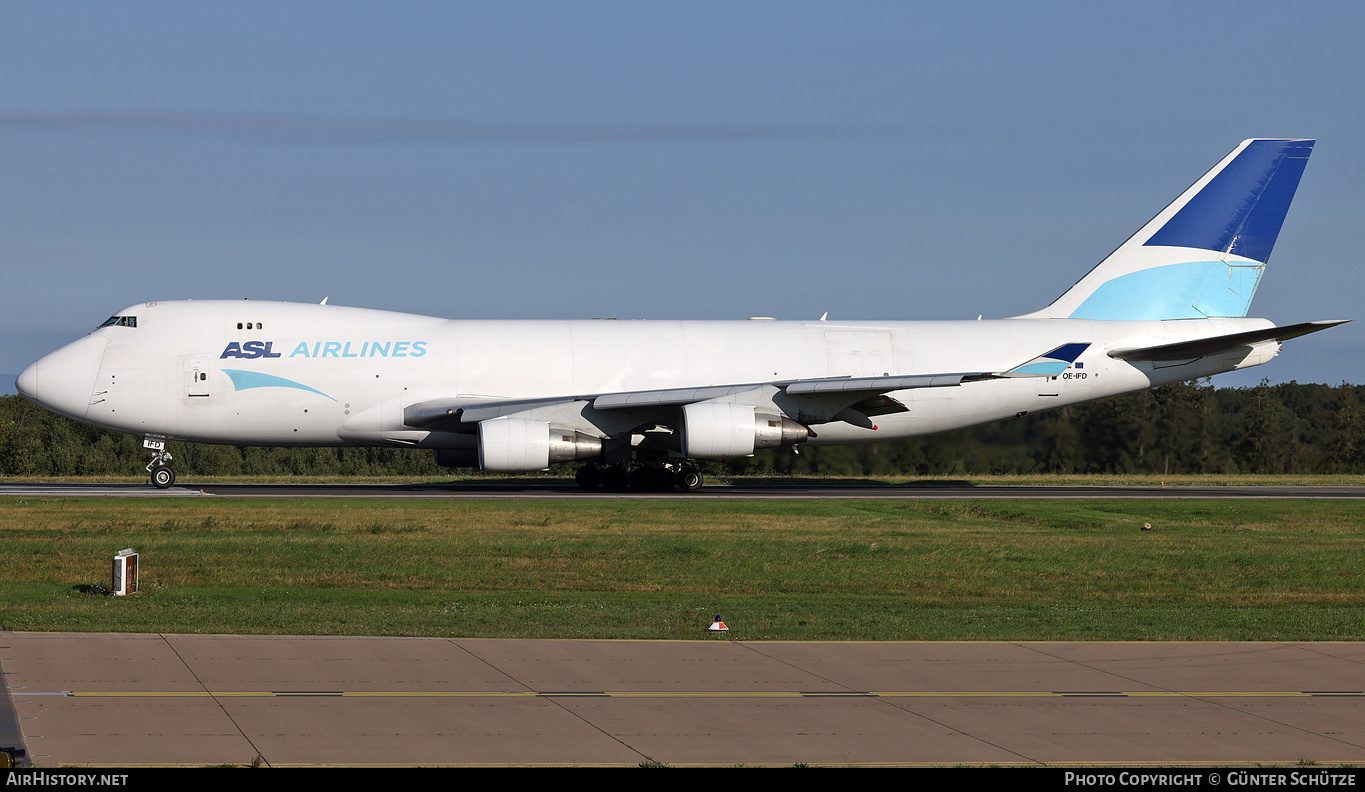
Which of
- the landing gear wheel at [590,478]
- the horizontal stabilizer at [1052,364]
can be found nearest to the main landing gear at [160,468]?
the landing gear wheel at [590,478]

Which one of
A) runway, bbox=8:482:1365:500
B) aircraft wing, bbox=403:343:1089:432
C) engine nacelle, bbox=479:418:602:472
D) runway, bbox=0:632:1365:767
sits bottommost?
runway, bbox=0:632:1365:767

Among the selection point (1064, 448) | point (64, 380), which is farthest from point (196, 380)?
point (1064, 448)

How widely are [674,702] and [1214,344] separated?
2815 centimetres

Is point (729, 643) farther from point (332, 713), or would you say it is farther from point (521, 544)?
point (521, 544)

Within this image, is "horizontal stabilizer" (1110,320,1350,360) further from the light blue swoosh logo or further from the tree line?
the light blue swoosh logo

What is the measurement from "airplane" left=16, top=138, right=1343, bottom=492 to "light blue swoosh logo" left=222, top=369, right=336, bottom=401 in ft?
0.16

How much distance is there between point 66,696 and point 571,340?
2458 cm

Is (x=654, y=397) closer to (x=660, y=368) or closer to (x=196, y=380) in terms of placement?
(x=660, y=368)

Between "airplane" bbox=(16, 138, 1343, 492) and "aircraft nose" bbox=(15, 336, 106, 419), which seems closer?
"aircraft nose" bbox=(15, 336, 106, 419)

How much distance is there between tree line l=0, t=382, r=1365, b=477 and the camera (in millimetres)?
36062

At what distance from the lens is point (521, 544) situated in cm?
2067

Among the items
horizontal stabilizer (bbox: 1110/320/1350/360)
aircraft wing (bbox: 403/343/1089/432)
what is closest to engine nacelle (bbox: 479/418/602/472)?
aircraft wing (bbox: 403/343/1089/432)
